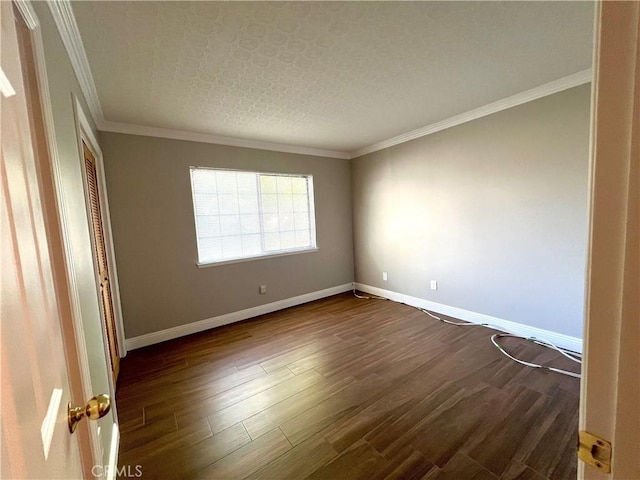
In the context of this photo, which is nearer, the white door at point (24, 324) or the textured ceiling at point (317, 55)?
the white door at point (24, 324)

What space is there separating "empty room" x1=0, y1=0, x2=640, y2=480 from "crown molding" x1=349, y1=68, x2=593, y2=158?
2 cm

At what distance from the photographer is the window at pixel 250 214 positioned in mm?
3334

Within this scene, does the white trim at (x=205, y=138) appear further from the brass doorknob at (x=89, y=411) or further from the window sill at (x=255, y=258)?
the brass doorknob at (x=89, y=411)

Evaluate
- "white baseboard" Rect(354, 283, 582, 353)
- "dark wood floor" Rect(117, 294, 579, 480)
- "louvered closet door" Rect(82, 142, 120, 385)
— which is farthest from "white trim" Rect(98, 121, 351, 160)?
"white baseboard" Rect(354, 283, 582, 353)

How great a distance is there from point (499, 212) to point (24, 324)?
11.2 feet

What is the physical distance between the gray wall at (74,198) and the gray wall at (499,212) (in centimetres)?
336

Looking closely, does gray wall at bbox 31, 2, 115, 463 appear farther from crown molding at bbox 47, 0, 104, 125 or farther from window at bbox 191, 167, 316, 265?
window at bbox 191, 167, 316, 265

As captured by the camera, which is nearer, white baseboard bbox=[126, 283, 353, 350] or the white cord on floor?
the white cord on floor

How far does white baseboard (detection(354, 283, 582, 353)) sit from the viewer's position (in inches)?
98.8

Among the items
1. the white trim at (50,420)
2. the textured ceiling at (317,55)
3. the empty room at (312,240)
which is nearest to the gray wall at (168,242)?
the empty room at (312,240)

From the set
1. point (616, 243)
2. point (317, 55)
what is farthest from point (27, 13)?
point (616, 243)

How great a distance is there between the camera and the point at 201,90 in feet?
7.09

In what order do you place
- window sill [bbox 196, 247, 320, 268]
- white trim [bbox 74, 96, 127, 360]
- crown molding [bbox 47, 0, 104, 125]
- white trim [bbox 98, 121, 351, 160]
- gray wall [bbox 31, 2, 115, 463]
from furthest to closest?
1. window sill [bbox 196, 247, 320, 268]
2. white trim [bbox 98, 121, 351, 160]
3. white trim [bbox 74, 96, 127, 360]
4. crown molding [bbox 47, 0, 104, 125]
5. gray wall [bbox 31, 2, 115, 463]

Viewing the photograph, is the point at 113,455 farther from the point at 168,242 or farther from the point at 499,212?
the point at 499,212
